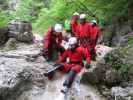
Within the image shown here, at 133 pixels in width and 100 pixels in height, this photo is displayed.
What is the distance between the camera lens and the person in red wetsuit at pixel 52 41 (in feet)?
36.9

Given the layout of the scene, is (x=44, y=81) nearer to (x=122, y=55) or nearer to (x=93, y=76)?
(x=93, y=76)

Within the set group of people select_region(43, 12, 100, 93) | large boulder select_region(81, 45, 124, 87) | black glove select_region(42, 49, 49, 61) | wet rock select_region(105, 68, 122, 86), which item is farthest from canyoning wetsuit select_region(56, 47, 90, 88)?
black glove select_region(42, 49, 49, 61)

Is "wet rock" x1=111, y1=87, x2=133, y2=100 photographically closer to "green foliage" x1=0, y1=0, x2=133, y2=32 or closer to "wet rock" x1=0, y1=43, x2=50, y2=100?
"wet rock" x1=0, y1=43, x2=50, y2=100

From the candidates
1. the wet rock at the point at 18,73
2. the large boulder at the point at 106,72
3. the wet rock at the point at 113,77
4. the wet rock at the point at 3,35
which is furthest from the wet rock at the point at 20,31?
the wet rock at the point at 113,77

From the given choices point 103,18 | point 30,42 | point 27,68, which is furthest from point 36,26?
point 27,68

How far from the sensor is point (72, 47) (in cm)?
980

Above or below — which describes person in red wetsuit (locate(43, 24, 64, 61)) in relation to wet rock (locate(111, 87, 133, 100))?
above

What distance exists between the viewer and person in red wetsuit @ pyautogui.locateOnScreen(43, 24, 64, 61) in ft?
36.9

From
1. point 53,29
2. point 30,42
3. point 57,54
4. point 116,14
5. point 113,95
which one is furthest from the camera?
point 116,14

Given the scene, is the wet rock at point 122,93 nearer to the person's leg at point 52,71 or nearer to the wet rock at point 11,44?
the person's leg at point 52,71

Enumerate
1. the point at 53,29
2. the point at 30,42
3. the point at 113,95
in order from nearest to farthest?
the point at 113,95, the point at 53,29, the point at 30,42

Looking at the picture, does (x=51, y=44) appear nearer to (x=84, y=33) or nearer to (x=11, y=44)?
(x=84, y=33)

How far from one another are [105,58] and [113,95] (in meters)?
2.01

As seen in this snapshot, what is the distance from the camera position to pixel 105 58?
11930 millimetres
